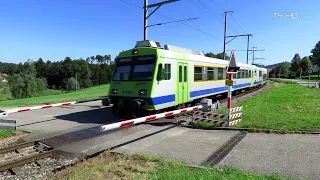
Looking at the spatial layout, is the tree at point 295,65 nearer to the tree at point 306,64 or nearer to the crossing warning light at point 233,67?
the tree at point 306,64

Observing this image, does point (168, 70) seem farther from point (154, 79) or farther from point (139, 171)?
point (139, 171)

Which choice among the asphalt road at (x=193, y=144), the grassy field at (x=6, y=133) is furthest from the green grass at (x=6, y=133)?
the asphalt road at (x=193, y=144)

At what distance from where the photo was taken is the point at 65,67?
4274 inches

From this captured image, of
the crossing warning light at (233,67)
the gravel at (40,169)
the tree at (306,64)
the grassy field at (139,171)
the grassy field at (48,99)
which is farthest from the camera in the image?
the tree at (306,64)

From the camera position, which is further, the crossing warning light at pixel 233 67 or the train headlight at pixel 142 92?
the train headlight at pixel 142 92

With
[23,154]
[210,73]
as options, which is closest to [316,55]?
[210,73]

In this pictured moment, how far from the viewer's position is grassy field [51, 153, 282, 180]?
4.50m

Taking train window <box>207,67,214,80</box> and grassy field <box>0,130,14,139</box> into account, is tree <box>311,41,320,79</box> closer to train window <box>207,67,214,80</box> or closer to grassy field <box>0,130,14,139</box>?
train window <box>207,67,214,80</box>

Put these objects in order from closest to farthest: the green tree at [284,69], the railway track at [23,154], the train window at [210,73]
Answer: the railway track at [23,154] → the train window at [210,73] → the green tree at [284,69]

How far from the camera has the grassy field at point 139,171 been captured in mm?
4504

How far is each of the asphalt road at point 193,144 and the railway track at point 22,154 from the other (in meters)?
0.47

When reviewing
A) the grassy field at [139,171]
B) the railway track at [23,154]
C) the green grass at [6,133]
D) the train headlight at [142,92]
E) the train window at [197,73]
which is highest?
the train window at [197,73]

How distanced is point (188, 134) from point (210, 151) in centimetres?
194

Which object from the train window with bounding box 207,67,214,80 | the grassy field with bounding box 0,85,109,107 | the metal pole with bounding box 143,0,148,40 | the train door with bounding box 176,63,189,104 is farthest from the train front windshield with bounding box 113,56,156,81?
the grassy field with bounding box 0,85,109,107
